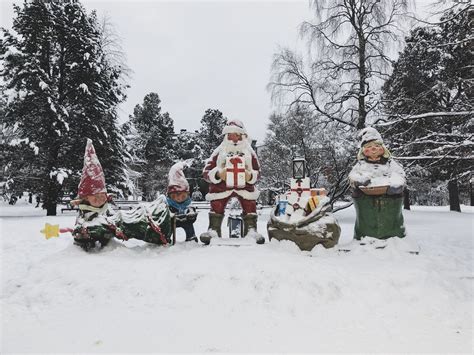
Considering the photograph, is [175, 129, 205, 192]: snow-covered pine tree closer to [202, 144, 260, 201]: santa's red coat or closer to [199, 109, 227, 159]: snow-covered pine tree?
[199, 109, 227, 159]: snow-covered pine tree

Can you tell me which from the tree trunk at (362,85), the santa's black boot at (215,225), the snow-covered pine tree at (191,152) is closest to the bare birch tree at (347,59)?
the tree trunk at (362,85)

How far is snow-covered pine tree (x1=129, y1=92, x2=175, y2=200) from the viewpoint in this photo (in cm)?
3138

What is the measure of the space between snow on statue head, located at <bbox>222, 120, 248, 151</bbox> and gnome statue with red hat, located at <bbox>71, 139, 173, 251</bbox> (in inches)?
60.5

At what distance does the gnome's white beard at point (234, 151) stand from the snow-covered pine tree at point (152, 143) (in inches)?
980

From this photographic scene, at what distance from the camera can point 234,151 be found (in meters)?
5.98

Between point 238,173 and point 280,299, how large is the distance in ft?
8.00

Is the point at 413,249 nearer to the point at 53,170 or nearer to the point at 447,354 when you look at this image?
the point at 447,354

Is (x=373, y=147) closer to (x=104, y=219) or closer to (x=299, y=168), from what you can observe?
(x=299, y=168)

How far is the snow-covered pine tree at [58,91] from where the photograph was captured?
44.8ft

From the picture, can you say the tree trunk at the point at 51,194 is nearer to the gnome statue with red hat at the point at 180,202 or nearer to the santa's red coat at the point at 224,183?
the gnome statue with red hat at the point at 180,202

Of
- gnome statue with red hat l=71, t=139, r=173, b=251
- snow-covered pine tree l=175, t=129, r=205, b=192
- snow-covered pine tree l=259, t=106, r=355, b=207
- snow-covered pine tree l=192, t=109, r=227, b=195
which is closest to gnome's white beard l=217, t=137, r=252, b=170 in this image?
gnome statue with red hat l=71, t=139, r=173, b=251

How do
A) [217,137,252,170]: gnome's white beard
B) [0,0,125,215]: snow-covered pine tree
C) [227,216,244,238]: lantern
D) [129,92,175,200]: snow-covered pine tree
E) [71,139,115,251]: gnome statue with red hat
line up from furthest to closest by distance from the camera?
1. [129,92,175,200]: snow-covered pine tree
2. [0,0,125,215]: snow-covered pine tree
3. [227,216,244,238]: lantern
4. [217,137,252,170]: gnome's white beard
5. [71,139,115,251]: gnome statue with red hat

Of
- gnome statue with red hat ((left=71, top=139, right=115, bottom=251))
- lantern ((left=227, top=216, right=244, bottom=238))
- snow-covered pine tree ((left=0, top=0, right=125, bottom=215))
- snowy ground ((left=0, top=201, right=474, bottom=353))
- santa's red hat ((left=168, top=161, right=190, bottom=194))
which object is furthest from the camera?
snow-covered pine tree ((left=0, top=0, right=125, bottom=215))

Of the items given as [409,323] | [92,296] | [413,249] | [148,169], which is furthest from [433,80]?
[148,169]
